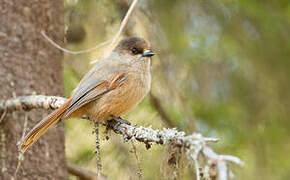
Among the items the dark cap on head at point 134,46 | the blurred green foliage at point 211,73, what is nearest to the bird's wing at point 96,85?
the dark cap on head at point 134,46

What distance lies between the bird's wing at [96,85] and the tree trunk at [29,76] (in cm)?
56

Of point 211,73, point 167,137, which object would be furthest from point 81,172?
point 211,73

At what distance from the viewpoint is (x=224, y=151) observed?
15.3 feet

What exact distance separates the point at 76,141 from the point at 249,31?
2.63m

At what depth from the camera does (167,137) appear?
7.80 feet

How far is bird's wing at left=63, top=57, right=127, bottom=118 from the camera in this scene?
3625 mm

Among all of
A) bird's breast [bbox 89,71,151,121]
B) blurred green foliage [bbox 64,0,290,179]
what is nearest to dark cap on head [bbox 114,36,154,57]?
blurred green foliage [bbox 64,0,290,179]

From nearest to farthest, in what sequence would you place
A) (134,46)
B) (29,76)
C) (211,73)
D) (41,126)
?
1. (41,126)
2. (29,76)
3. (134,46)
4. (211,73)

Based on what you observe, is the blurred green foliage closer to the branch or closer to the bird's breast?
the bird's breast

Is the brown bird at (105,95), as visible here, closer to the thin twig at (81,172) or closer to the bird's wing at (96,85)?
the bird's wing at (96,85)

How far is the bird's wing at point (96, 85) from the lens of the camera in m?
3.62

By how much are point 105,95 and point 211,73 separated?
2368 mm

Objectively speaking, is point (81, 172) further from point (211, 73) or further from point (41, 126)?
point (211, 73)

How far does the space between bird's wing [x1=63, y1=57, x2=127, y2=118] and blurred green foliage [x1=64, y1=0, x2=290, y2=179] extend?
736 mm
